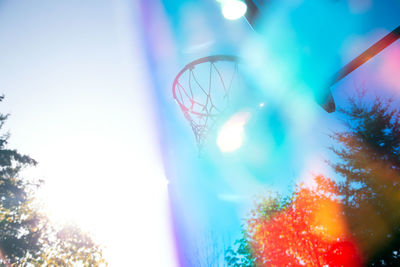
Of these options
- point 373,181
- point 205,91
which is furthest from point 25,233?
point 373,181

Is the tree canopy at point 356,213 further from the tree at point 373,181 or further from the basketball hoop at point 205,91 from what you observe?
the basketball hoop at point 205,91

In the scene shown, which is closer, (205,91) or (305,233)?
(205,91)

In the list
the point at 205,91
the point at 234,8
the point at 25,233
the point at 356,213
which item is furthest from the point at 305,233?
the point at 25,233

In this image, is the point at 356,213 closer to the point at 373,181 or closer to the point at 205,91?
the point at 373,181

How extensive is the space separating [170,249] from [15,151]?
17.3 m

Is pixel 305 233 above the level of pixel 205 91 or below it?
below

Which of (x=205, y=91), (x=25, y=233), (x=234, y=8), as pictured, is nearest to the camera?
(x=234, y=8)

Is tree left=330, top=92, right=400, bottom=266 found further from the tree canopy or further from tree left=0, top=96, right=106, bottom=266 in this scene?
tree left=0, top=96, right=106, bottom=266

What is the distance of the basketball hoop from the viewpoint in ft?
18.6

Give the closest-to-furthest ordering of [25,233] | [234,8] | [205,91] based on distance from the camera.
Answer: [234,8] < [205,91] < [25,233]

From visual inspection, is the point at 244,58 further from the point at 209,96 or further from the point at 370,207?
the point at 370,207

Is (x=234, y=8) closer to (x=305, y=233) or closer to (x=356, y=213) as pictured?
(x=356, y=213)

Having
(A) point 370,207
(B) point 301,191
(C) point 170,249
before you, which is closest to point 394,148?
(A) point 370,207

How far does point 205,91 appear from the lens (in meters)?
6.05
